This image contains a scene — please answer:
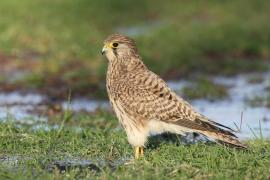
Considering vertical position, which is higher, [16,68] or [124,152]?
[16,68]

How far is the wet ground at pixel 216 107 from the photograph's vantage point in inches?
435

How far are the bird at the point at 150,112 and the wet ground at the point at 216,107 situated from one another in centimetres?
161

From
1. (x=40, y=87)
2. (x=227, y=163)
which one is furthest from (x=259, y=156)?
(x=40, y=87)

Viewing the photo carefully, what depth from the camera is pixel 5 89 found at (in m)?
14.0

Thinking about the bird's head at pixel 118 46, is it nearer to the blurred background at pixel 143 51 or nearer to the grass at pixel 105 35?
the blurred background at pixel 143 51

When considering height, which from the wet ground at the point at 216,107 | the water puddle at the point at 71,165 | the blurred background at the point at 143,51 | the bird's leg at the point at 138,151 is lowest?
the water puddle at the point at 71,165

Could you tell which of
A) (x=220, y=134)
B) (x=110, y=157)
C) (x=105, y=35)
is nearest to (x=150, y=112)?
(x=110, y=157)

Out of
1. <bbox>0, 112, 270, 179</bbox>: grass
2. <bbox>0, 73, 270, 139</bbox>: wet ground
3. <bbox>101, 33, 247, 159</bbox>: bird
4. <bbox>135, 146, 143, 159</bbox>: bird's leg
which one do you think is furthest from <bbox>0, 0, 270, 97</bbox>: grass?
<bbox>135, 146, 143, 159</bbox>: bird's leg

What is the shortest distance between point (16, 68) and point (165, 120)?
7179 millimetres

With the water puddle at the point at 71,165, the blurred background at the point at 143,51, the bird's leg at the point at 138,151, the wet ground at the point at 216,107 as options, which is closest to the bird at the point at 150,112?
the bird's leg at the point at 138,151

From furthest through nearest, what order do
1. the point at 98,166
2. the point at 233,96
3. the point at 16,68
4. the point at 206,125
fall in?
the point at 16,68 < the point at 233,96 < the point at 206,125 < the point at 98,166

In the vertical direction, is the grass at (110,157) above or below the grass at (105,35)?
below

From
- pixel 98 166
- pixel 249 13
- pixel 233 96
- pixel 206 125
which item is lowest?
pixel 98 166

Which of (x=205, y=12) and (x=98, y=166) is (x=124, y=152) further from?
(x=205, y=12)
